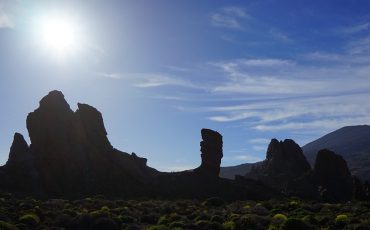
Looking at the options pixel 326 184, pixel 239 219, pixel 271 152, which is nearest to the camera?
pixel 239 219

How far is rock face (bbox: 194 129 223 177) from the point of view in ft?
351

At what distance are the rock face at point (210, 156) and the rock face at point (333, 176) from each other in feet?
91.7

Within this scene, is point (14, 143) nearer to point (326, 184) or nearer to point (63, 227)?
point (63, 227)

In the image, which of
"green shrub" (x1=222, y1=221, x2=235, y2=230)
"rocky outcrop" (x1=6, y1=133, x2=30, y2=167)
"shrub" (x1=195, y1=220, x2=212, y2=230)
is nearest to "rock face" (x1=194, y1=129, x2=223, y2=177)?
"rocky outcrop" (x1=6, y1=133, x2=30, y2=167)

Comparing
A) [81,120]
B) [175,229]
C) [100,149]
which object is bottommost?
[175,229]

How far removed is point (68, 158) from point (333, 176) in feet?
219

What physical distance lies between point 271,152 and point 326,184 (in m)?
35.7

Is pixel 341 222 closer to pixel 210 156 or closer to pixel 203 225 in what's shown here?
pixel 203 225

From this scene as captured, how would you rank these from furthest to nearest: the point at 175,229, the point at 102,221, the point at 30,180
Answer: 1. the point at 30,180
2. the point at 102,221
3. the point at 175,229

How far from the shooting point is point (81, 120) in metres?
99.1

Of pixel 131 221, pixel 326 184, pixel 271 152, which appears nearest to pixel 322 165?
pixel 326 184

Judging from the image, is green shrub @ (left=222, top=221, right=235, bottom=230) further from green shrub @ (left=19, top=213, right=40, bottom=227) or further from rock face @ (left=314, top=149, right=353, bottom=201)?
rock face @ (left=314, top=149, right=353, bottom=201)

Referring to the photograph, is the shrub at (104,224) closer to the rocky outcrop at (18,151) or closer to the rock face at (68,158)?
the rock face at (68,158)

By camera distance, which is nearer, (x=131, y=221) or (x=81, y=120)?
(x=131, y=221)
